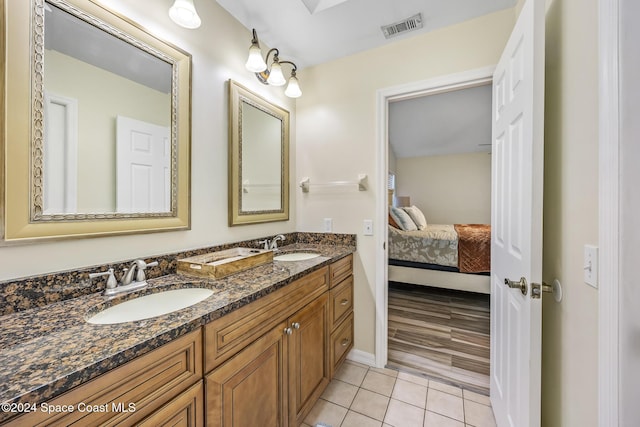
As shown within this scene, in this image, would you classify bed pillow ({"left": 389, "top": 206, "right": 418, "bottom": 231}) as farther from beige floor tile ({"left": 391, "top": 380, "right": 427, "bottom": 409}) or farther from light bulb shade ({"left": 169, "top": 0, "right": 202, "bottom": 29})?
→ light bulb shade ({"left": 169, "top": 0, "right": 202, "bottom": 29})

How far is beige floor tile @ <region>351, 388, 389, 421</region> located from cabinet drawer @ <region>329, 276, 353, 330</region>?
Result: 461 millimetres

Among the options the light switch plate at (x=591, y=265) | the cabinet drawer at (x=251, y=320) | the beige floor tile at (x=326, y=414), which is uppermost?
the light switch plate at (x=591, y=265)

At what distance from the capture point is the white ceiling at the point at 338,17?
5.14 feet

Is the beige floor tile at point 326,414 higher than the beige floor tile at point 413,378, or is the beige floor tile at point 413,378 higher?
the beige floor tile at point 413,378

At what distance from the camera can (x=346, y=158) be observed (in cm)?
210

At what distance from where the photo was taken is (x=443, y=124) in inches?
183

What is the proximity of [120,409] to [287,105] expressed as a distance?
83.3 inches

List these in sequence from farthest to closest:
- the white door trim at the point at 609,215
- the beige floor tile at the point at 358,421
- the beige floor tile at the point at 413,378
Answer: the beige floor tile at the point at 413,378 < the beige floor tile at the point at 358,421 < the white door trim at the point at 609,215

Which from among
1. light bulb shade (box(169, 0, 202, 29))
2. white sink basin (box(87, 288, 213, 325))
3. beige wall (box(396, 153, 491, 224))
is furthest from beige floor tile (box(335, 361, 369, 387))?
beige wall (box(396, 153, 491, 224))

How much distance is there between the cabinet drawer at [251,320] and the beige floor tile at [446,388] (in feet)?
3.64

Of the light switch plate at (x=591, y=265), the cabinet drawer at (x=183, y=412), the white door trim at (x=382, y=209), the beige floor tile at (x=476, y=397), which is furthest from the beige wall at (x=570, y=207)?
the cabinet drawer at (x=183, y=412)

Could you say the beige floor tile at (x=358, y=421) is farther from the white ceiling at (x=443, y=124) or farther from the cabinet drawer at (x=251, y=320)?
the white ceiling at (x=443, y=124)

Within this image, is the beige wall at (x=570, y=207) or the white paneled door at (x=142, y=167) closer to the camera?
the beige wall at (x=570, y=207)

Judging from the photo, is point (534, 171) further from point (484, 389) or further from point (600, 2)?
point (484, 389)
